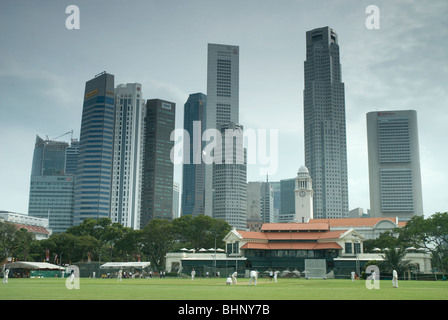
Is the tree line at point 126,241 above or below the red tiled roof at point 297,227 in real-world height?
below

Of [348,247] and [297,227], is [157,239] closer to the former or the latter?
[297,227]

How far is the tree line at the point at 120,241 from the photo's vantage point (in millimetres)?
117375

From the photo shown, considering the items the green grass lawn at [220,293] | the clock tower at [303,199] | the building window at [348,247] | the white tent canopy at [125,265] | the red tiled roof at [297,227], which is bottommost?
the white tent canopy at [125,265]

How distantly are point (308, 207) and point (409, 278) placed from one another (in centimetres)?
8261

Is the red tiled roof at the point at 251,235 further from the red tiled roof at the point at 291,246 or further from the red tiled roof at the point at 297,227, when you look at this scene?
the red tiled roof at the point at 297,227

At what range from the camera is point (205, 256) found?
106625mm

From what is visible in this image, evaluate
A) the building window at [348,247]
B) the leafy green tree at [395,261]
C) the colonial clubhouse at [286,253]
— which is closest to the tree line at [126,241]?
the colonial clubhouse at [286,253]

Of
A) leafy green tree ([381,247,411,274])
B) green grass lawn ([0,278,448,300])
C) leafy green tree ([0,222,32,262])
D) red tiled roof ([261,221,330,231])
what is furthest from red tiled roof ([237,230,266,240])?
green grass lawn ([0,278,448,300])

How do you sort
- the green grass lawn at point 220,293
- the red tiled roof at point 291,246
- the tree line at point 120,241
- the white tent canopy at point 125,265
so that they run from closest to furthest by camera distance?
the green grass lawn at point 220,293 < the white tent canopy at point 125,265 < the red tiled roof at point 291,246 < the tree line at point 120,241

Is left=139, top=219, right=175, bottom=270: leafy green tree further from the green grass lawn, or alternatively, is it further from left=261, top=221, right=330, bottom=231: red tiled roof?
the green grass lawn

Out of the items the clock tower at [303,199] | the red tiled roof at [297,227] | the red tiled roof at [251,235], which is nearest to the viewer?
the red tiled roof at [251,235]

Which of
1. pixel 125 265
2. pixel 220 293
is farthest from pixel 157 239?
pixel 220 293
